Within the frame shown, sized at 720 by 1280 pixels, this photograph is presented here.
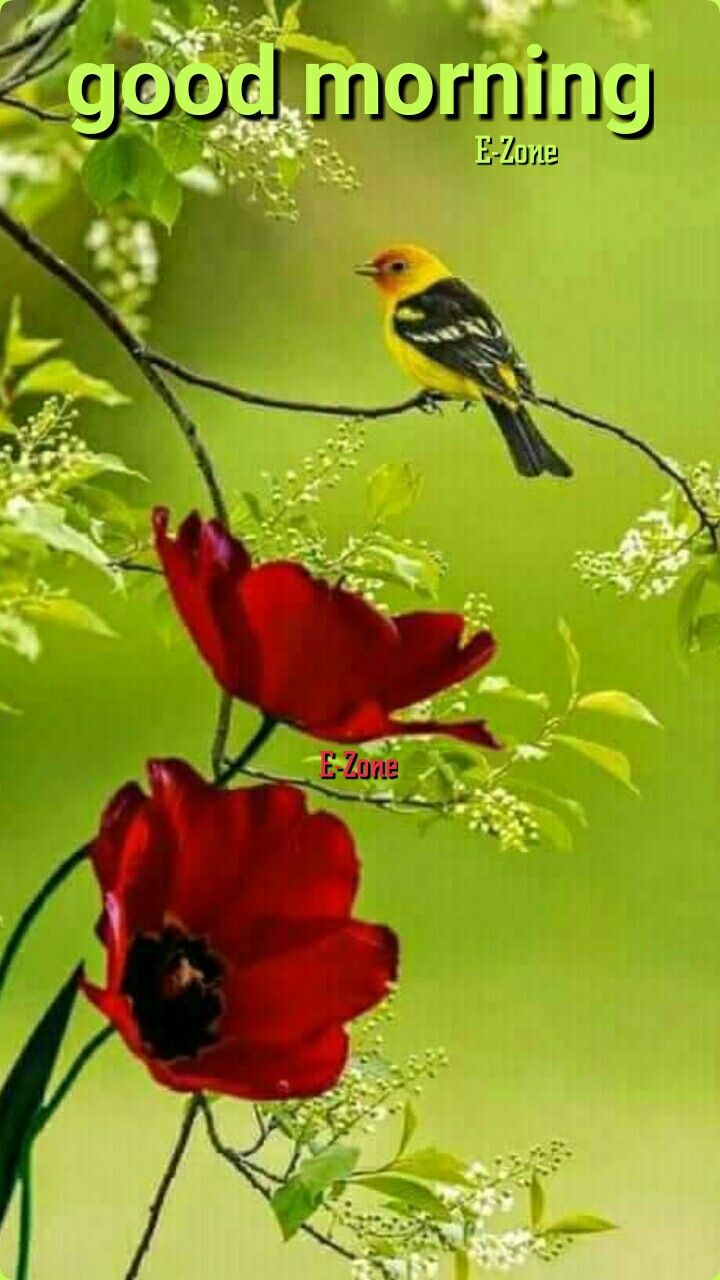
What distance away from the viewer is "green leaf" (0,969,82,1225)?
0.60 m

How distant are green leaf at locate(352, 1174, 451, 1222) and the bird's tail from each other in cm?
27

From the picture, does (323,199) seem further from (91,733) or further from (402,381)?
(91,733)

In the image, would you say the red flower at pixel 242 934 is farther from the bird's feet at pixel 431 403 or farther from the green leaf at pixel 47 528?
the bird's feet at pixel 431 403

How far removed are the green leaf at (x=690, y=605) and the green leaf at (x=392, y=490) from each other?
0.11 metres

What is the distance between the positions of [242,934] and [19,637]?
11cm

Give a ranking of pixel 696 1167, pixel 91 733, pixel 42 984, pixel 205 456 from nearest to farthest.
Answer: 1. pixel 205 456
2. pixel 696 1167
3. pixel 42 984
4. pixel 91 733

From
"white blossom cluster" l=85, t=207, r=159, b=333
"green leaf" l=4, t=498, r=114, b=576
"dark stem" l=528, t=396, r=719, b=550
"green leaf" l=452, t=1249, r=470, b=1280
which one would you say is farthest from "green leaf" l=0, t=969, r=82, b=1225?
"white blossom cluster" l=85, t=207, r=159, b=333

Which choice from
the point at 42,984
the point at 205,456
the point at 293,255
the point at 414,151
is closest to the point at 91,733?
the point at 42,984

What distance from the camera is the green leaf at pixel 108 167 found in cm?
85

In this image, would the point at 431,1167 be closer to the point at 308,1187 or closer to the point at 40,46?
the point at 308,1187

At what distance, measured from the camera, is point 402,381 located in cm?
100

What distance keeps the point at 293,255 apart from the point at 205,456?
447mm

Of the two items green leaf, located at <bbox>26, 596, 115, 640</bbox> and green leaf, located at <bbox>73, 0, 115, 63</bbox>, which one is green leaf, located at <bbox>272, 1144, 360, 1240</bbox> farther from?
green leaf, located at <bbox>73, 0, 115, 63</bbox>

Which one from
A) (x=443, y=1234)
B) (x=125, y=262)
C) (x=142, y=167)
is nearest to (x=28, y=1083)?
(x=443, y=1234)
